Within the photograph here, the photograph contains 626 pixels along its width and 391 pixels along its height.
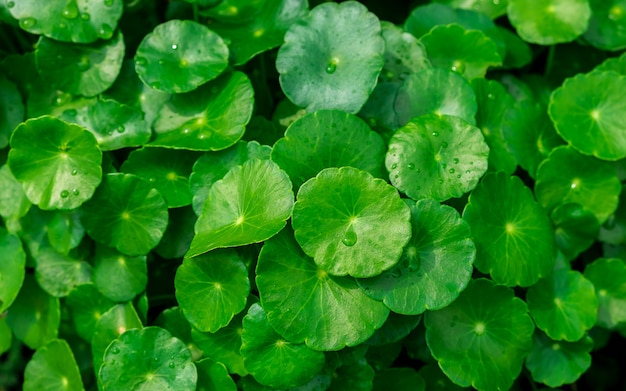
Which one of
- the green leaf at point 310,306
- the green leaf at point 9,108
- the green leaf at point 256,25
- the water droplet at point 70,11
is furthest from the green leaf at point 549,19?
the green leaf at point 9,108

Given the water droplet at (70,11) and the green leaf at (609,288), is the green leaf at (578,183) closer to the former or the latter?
the green leaf at (609,288)

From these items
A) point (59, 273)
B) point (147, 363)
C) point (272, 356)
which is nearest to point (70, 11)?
point (59, 273)

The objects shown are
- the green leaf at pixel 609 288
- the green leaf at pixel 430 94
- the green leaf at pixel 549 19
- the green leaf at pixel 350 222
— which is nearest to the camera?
the green leaf at pixel 350 222

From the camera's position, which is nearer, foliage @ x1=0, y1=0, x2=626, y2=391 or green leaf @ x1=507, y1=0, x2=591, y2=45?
foliage @ x1=0, y1=0, x2=626, y2=391

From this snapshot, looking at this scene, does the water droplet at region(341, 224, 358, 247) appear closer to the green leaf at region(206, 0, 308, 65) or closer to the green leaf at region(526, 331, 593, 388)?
the green leaf at region(206, 0, 308, 65)

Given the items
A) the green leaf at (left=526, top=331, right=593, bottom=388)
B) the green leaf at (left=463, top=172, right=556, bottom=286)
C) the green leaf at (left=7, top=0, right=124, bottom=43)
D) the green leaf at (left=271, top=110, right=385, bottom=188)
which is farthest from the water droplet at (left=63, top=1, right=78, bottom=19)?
the green leaf at (left=526, top=331, right=593, bottom=388)

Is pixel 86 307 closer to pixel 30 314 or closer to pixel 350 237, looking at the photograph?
pixel 30 314

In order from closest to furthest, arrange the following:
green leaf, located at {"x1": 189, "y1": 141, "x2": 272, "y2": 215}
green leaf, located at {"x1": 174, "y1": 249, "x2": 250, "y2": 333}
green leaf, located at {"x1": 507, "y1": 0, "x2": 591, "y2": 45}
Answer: green leaf, located at {"x1": 174, "y1": 249, "x2": 250, "y2": 333}, green leaf, located at {"x1": 189, "y1": 141, "x2": 272, "y2": 215}, green leaf, located at {"x1": 507, "y1": 0, "x2": 591, "y2": 45}

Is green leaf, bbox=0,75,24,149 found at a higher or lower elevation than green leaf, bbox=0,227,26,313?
higher
